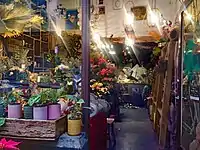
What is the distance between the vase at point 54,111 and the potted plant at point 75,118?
0.26 ft

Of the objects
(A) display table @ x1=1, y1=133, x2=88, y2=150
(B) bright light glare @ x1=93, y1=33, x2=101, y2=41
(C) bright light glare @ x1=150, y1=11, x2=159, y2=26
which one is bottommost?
(A) display table @ x1=1, y1=133, x2=88, y2=150

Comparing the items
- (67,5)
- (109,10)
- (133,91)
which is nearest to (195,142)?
(67,5)

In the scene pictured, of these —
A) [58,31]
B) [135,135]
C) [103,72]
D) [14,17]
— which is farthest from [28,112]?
[135,135]

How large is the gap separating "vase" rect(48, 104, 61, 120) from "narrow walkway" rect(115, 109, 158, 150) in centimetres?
338

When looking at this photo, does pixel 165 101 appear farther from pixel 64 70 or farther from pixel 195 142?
pixel 64 70

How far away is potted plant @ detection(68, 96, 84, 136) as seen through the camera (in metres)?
1.76

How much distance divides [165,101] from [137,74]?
8544 mm

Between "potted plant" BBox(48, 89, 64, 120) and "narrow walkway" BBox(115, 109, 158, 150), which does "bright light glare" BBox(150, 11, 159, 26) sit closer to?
"narrow walkway" BBox(115, 109, 158, 150)

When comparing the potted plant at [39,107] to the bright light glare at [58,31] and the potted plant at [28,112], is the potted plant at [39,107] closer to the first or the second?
the potted plant at [28,112]

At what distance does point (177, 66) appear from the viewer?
4066 millimetres

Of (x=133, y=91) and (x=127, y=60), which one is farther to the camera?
(x=127, y=60)

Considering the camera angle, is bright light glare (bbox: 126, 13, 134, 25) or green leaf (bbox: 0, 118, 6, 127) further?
bright light glare (bbox: 126, 13, 134, 25)

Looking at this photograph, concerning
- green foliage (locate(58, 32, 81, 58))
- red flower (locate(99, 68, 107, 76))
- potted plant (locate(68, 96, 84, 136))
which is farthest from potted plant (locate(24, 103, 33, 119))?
red flower (locate(99, 68, 107, 76))

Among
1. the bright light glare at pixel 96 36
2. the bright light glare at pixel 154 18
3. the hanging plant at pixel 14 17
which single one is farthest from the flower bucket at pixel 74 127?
the bright light glare at pixel 154 18
